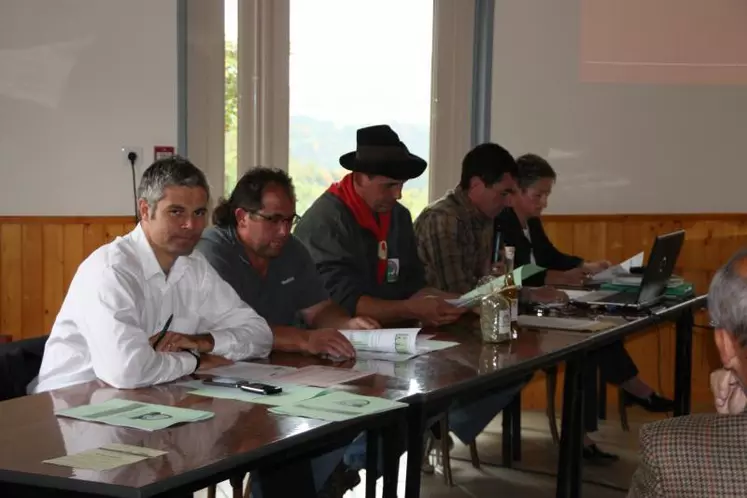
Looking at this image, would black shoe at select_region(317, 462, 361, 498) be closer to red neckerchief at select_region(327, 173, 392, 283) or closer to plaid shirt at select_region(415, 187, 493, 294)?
red neckerchief at select_region(327, 173, 392, 283)

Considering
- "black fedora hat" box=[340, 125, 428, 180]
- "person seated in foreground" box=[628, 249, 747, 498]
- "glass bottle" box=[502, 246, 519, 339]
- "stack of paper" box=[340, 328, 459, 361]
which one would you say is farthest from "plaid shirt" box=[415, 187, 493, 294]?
"person seated in foreground" box=[628, 249, 747, 498]

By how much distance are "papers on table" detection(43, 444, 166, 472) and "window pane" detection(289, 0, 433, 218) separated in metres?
3.42

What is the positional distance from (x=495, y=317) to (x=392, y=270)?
0.84m

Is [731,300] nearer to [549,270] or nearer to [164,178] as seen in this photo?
[164,178]

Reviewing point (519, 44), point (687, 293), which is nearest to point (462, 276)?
point (687, 293)

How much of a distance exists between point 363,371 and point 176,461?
91cm

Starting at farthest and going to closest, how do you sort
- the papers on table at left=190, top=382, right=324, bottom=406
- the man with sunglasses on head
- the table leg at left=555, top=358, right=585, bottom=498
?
the table leg at left=555, top=358, right=585, bottom=498, the man with sunglasses on head, the papers on table at left=190, top=382, right=324, bottom=406

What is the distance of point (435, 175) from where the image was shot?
18.0ft

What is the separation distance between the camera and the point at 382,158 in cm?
373

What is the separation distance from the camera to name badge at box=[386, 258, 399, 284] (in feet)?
12.6

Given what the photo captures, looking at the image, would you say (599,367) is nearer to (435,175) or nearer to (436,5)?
(435,175)

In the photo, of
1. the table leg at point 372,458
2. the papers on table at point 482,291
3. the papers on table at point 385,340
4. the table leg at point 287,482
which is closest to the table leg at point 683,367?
the papers on table at point 482,291

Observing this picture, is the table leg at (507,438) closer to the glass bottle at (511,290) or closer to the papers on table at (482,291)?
the glass bottle at (511,290)

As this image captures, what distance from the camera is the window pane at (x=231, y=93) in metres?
4.94
